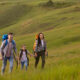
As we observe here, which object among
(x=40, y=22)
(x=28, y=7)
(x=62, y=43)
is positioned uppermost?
(x=28, y=7)

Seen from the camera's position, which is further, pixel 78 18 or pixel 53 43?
pixel 78 18

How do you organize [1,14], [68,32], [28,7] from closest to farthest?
[68,32]
[1,14]
[28,7]

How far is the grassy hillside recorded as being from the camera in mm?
5957

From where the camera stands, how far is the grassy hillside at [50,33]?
596cm

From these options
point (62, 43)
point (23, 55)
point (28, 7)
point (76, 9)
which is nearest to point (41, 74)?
point (23, 55)

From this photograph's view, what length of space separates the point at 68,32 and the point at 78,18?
2416 centimetres

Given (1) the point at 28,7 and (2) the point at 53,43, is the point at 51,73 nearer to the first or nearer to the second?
(2) the point at 53,43

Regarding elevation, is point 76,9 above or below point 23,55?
above

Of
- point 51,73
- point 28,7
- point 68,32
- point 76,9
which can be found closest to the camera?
point 51,73

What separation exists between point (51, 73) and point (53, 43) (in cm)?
2938

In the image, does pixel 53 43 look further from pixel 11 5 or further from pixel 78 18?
pixel 11 5

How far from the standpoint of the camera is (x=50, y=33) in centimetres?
4275

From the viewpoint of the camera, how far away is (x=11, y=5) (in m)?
101

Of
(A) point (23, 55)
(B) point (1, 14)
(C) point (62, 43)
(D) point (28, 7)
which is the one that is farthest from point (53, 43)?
(D) point (28, 7)
